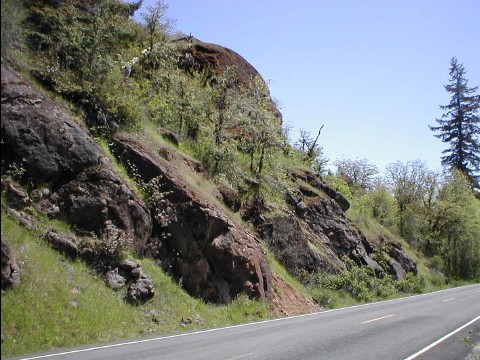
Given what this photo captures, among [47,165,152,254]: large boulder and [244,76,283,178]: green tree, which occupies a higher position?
[244,76,283,178]: green tree

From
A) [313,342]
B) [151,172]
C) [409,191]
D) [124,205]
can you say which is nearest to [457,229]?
[409,191]

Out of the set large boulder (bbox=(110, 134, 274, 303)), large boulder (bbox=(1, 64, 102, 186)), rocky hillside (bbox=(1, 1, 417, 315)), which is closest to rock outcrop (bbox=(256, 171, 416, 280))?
rocky hillside (bbox=(1, 1, 417, 315))

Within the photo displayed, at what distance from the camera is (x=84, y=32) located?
19.2m

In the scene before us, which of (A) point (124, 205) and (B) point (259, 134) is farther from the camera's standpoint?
(B) point (259, 134)

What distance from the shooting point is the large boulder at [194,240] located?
1620 cm

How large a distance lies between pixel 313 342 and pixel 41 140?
10194 millimetres

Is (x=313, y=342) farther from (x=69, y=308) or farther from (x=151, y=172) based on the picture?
(x=151, y=172)

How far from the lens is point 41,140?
44.1 feet

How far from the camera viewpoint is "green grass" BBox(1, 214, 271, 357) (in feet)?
30.6

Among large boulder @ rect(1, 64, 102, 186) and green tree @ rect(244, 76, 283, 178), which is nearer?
large boulder @ rect(1, 64, 102, 186)

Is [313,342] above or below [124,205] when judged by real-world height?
below

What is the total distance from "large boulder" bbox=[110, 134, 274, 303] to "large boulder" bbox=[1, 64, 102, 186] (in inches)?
103

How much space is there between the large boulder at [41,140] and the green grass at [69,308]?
2237 millimetres

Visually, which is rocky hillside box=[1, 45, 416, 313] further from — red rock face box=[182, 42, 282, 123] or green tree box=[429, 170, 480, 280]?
green tree box=[429, 170, 480, 280]
